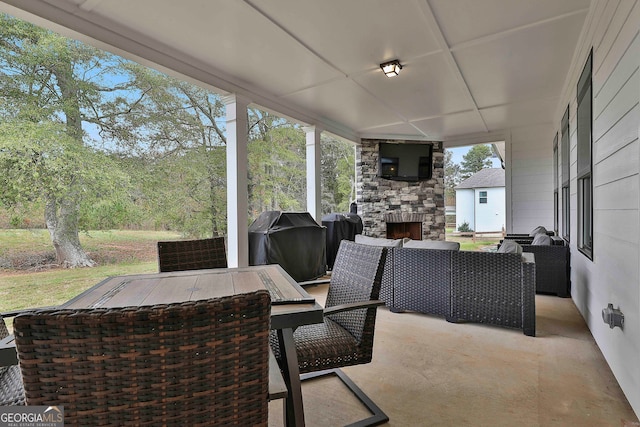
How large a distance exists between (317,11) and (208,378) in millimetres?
2771

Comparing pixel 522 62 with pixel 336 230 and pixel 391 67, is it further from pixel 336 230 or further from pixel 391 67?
pixel 336 230

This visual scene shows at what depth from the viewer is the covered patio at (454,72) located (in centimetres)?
192

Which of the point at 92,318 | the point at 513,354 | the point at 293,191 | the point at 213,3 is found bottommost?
the point at 513,354

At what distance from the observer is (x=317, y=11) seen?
2654 millimetres

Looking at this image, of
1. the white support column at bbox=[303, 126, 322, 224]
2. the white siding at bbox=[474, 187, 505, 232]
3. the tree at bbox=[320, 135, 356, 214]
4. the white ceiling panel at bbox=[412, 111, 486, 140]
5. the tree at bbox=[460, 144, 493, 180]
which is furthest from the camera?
the tree at bbox=[460, 144, 493, 180]

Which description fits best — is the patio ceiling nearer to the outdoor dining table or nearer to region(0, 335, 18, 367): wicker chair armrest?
the outdoor dining table

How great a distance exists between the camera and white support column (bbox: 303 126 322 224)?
18.4ft

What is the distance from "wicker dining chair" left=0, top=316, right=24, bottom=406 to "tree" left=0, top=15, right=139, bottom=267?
3.16m

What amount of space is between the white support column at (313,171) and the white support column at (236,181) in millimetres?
1719

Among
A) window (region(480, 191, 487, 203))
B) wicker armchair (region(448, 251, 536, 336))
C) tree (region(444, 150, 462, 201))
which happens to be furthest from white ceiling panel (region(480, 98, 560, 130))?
tree (region(444, 150, 462, 201))

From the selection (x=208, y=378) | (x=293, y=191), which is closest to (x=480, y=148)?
(x=293, y=191)

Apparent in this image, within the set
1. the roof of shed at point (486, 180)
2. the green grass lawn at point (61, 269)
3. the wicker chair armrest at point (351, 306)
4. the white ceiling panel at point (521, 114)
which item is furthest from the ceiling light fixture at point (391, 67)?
the roof of shed at point (486, 180)

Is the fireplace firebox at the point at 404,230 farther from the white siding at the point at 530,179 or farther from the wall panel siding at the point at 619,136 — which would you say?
the wall panel siding at the point at 619,136

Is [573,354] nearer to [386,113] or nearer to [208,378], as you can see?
[208,378]
